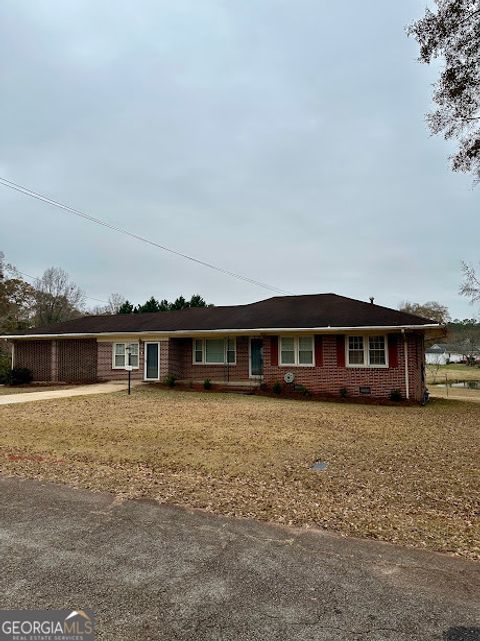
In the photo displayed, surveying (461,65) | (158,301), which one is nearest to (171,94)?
(461,65)

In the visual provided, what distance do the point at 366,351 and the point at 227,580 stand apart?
14.0m

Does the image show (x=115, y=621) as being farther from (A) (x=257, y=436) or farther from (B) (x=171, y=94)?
(B) (x=171, y=94)

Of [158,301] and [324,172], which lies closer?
[324,172]

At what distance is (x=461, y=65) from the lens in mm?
9633

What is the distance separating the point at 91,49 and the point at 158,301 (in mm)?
26842

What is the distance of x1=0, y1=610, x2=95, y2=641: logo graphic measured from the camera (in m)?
2.41

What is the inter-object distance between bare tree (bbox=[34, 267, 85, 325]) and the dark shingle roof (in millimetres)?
24281

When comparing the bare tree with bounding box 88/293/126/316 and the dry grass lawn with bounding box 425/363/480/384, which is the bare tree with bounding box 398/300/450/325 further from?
the bare tree with bounding box 88/293/126/316

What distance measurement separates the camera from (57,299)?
4725 centimetres

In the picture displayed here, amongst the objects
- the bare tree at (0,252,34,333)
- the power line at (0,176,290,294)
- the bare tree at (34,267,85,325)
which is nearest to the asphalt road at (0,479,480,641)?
the power line at (0,176,290,294)

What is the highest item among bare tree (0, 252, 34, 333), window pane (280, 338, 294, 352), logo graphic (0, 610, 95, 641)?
bare tree (0, 252, 34, 333)

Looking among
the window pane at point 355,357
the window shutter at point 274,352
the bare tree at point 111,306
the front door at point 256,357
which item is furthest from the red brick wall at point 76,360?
the bare tree at point 111,306

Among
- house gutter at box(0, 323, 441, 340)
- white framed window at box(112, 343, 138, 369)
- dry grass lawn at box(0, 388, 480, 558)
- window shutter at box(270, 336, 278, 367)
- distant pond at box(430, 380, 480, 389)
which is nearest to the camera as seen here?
dry grass lawn at box(0, 388, 480, 558)

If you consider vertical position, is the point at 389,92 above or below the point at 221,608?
above
